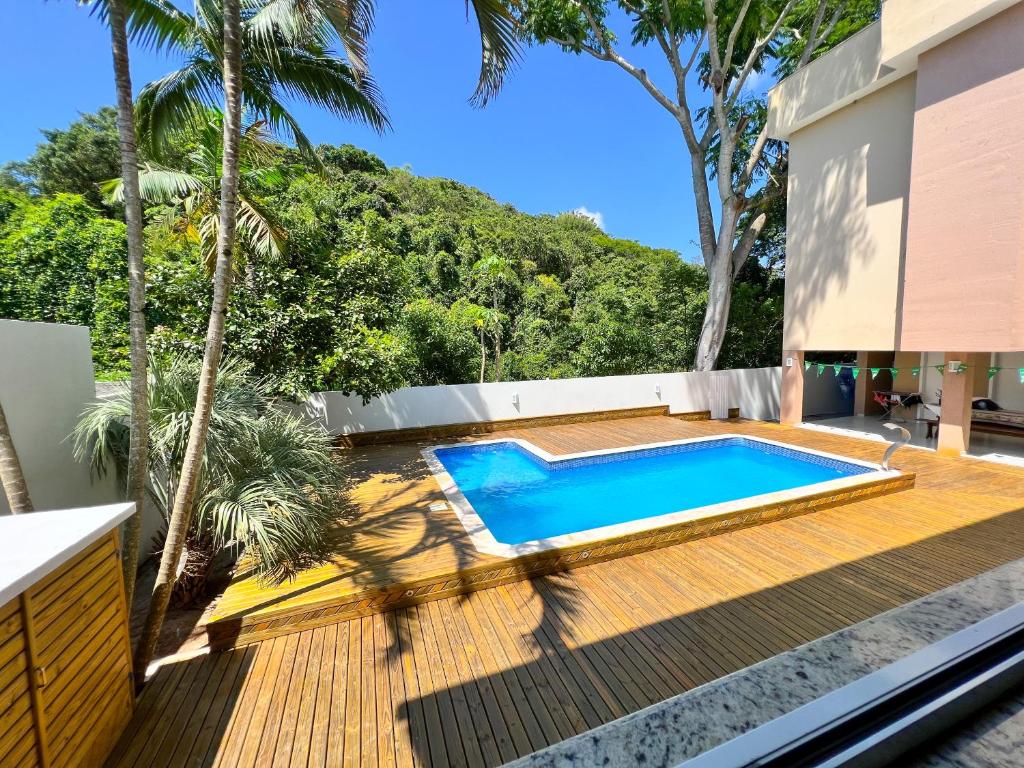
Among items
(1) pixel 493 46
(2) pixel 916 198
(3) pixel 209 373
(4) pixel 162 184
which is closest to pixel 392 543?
(3) pixel 209 373

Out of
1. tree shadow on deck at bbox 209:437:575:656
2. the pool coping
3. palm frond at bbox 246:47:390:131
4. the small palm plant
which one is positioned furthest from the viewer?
palm frond at bbox 246:47:390:131

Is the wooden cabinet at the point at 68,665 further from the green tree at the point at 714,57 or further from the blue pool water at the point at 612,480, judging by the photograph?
the green tree at the point at 714,57

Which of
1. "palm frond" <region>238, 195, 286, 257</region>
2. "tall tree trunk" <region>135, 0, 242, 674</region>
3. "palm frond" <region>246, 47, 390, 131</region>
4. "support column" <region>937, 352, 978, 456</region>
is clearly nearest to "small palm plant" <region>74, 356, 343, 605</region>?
"tall tree trunk" <region>135, 0, 242, 674</region>

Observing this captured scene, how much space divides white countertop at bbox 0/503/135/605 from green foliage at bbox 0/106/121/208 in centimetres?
2118

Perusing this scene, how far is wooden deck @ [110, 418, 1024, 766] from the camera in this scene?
91.0 inches

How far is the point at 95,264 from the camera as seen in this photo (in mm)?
9297

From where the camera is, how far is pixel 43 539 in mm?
1999

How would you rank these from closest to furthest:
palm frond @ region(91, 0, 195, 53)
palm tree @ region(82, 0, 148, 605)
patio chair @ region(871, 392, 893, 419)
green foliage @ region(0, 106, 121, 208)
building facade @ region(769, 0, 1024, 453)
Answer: palm tree @ region(82, 0, 148, 605) < palm frond @ region(91, 0, 195, 53) < building facade @ region(769, 0, 1024, 453) < patio chair @ region(871, 392, 893, 419) < green foliage @ region(0, 106, 121, 208)

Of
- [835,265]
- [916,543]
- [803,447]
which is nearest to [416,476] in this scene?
[916,543]

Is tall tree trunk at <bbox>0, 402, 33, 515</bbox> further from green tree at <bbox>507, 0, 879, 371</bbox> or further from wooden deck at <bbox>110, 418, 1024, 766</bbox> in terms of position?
green tree at <bbox>507, 0, 879, 371</bbox>

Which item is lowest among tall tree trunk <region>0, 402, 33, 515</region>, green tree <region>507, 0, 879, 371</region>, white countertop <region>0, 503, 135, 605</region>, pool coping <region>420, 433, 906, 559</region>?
pool coping <region>420, 433, 906, 559</region>

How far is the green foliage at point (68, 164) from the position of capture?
56.6ft

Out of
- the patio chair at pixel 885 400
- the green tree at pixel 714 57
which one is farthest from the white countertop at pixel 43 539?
the patio chair at pixel 885 400

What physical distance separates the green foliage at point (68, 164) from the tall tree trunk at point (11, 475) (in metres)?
Answer: 20.6
